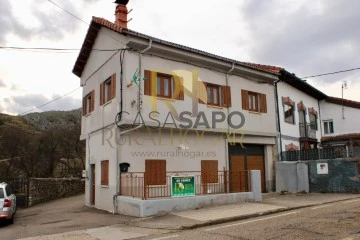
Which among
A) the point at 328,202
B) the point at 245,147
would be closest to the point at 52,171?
the point at 245,147

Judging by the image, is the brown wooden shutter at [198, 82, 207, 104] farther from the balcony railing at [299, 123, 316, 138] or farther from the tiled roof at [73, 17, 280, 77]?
the balcony railing at [299, 123, 316, 138]

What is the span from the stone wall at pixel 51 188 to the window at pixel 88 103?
232 inches

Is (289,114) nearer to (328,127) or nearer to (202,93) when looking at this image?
(328,127)

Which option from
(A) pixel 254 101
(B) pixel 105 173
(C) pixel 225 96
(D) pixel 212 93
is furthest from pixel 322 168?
(B) pixel 105 173

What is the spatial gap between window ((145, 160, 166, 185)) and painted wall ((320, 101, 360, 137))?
18127 mm

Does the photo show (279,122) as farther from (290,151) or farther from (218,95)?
(218,95)

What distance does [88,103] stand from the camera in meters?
19.5

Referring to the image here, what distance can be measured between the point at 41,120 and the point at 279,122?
87851 mm

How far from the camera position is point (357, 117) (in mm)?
28328

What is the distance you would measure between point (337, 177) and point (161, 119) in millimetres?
9860

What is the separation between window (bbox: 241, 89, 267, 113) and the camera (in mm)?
19328

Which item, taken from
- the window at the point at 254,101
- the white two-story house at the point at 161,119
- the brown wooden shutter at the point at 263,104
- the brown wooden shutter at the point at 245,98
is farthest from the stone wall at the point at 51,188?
the brown wooden shutter at the point at 263,104

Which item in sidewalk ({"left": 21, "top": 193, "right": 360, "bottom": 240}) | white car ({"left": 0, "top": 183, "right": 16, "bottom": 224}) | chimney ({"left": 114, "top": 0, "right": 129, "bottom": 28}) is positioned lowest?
sidewalk ({"left": 21, "top": 193, "right": 360, "bottom": 240})

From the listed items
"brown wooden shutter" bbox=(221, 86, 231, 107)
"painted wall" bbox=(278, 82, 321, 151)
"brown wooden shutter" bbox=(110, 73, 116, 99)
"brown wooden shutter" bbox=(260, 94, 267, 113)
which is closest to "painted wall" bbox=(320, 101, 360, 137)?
"painted wall" bbox=(278, 82, 321, 151)
